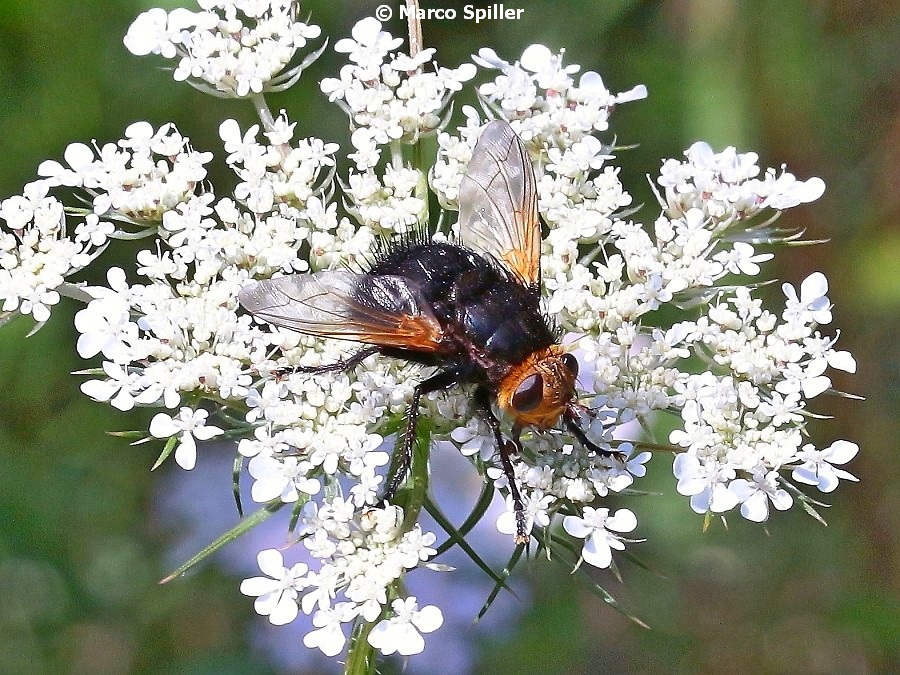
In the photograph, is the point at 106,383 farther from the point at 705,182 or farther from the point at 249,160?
the point at 705,182

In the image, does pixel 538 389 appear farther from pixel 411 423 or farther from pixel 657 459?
pixel 657 459

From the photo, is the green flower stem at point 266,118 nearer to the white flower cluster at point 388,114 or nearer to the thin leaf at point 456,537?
the white flower cluster at point 388,114

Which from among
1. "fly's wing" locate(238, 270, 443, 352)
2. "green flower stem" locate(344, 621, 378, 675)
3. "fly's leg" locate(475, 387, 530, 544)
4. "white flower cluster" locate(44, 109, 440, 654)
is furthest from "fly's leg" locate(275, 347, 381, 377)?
"green flower stem" locate(344, 621, 378, 675)

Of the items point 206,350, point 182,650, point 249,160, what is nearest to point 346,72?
point 249,160

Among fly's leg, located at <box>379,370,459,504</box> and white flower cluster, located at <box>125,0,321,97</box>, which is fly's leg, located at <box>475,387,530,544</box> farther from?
white flower cluster, located at <box>125,0,321,97</box>

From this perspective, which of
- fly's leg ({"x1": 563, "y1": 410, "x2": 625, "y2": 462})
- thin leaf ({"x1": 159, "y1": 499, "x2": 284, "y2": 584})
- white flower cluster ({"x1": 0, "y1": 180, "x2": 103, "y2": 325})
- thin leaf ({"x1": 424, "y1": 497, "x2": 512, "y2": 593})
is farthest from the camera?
white flower cluster ({"x1": 0, "y1": 180, "x2": 103, "y2": 325})
